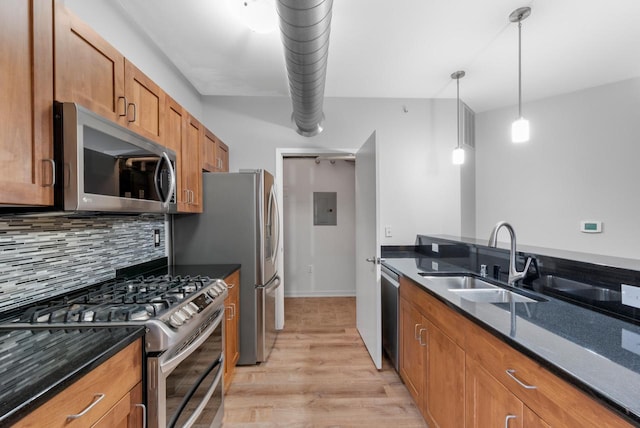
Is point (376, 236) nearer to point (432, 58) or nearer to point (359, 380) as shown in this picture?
point (359, 380)

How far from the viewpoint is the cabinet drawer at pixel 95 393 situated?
2.21ft

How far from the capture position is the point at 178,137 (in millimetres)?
1932

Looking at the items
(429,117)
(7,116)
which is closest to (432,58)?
(429,117)

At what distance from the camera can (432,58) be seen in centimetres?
228

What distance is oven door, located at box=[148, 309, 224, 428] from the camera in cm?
106

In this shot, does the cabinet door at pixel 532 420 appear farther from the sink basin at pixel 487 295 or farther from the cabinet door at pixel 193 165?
the cabinet door at pixel 193 165

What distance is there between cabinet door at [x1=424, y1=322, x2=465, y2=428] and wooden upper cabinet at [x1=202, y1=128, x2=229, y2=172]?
209 centimetres

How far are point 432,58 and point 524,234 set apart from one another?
203 centimetres

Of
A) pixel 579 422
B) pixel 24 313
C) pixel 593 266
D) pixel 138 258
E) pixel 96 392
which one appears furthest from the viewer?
pixel 138 258

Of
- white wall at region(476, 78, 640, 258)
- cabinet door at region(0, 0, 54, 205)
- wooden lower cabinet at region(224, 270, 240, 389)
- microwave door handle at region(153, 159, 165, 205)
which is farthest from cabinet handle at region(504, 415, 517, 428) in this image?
white wall at region(476, 78, 640, 258)

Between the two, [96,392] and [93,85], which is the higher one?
[93,85]

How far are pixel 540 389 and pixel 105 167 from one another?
5.77 ft

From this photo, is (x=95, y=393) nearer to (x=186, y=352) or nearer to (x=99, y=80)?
(x=186, y=352)

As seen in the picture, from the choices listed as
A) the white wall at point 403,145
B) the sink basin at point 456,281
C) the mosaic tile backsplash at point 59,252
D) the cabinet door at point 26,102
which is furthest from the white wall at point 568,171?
the cabinet door at point 26,102
